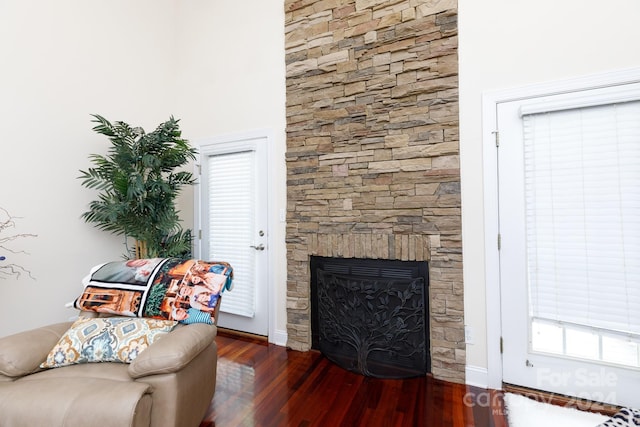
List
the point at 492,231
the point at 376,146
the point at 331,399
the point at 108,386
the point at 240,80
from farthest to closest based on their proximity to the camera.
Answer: the point at 240,80 → the point at 376,146 → the point at 492,231 → the point at 331,399 → the point at 108,386

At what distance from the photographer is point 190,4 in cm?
336

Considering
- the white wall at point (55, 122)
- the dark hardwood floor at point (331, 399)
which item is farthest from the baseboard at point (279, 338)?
the white wall at point (55, 122)

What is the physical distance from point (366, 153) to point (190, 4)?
9.47 ft

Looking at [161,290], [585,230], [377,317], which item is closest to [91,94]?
[161,290]

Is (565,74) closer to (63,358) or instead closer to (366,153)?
(366,153)

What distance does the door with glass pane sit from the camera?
177 cm

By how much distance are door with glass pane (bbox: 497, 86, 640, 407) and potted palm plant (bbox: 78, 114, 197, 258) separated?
2.78 metres

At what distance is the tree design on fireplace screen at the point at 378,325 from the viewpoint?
2209 millimetres

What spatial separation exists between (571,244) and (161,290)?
2686 millimetres

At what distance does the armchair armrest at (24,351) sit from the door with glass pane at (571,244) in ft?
9.23

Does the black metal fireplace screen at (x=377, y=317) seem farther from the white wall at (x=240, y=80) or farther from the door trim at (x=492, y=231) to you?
the white wall at (x=240, y=80)

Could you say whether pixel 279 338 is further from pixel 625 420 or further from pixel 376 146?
pixel 625 420

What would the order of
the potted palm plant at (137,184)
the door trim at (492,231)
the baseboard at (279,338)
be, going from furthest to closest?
the baseboard at (279,338), the potted palm plant at (137,184), the door trim at (492,231)

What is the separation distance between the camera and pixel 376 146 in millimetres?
2393
